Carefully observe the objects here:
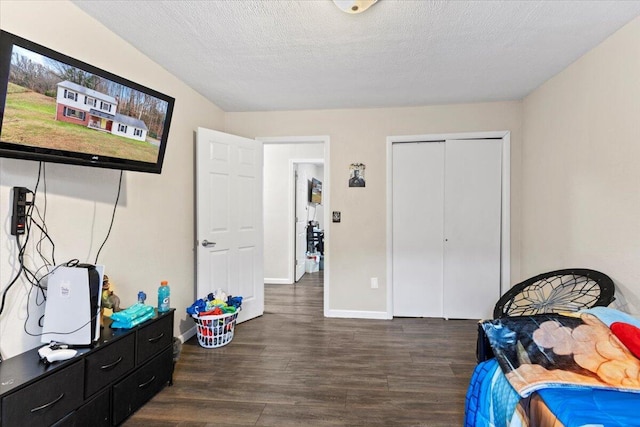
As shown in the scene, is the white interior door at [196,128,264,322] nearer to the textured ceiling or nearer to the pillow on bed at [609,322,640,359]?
the textured ceiling

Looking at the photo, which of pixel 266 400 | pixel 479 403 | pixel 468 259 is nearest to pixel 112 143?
pixel 266 400

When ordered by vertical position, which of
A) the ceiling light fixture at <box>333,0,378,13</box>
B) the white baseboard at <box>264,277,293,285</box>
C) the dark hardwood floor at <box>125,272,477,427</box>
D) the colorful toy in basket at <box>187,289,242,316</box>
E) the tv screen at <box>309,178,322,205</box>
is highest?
the ceiling light fixture at <box>333,0,378,13</box>

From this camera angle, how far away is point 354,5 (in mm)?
1739

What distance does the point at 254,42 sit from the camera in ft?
7.30

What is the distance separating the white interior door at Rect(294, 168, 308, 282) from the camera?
557 cm

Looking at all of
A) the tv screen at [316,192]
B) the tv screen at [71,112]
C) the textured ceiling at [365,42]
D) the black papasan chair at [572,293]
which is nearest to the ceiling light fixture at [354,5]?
the textured ceiling at [365,42]

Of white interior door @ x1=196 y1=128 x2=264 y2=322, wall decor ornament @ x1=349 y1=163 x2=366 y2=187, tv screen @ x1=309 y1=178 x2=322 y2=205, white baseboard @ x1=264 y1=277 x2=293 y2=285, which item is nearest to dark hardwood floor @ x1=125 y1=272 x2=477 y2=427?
white interior door @ x1=196 y1=128 x2=264 y2=322

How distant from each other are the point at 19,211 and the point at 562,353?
263 centimetres

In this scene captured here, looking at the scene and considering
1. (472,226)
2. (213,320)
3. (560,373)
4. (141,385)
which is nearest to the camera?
(560,373)

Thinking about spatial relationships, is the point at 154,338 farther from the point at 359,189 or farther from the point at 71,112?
the point at 359,189

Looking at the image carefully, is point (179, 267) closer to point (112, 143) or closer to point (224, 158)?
point (224, 158)

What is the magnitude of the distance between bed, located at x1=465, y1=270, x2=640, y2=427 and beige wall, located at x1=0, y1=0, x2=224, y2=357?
232 centimetres

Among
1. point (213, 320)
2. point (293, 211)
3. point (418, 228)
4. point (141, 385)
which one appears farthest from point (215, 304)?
point (293, 211)

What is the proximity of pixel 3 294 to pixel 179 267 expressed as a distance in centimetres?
145
